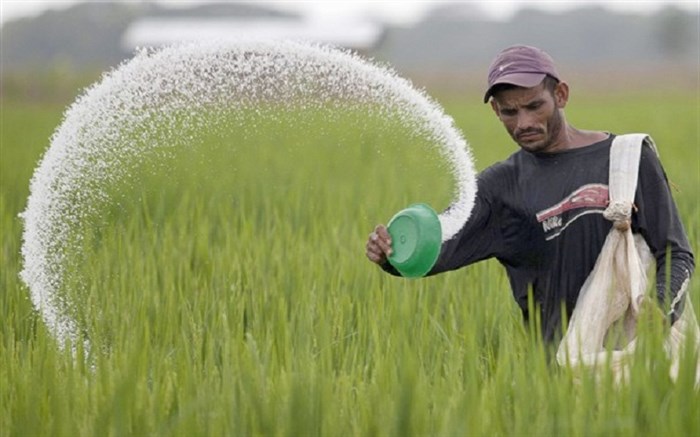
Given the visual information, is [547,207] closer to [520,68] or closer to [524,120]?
[524,120]

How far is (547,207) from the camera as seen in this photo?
2615 millimetres

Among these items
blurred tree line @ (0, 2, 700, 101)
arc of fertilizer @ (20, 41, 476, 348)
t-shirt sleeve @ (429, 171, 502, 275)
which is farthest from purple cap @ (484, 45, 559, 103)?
blurred tree line @ (0, 2, 700, 101)

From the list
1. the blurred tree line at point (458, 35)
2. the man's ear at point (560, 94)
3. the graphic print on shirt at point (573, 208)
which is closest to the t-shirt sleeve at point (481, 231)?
the graphic print on shirt at point (573, 208)

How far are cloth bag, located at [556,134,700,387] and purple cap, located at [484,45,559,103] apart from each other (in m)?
0.22

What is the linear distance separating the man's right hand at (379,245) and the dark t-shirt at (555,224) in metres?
0.21

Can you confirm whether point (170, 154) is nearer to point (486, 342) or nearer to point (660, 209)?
point (486, 342)

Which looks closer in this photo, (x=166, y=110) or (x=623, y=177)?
(x=623, y=177)

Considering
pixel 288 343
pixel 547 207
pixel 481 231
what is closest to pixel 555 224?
pixel 547 207

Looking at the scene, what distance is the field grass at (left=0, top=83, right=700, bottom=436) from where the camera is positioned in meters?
1.97

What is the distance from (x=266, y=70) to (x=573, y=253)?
749 millimetres

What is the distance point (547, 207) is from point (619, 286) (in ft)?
0.90

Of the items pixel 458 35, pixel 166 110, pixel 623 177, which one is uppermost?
pixel 458 35

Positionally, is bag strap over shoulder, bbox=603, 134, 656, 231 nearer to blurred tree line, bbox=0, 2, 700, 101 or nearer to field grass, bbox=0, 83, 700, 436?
field grass, bbox=0, 83, 700, 436

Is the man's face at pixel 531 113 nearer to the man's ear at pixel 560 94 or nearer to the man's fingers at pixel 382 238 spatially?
the man's ear at pixel 560 94
